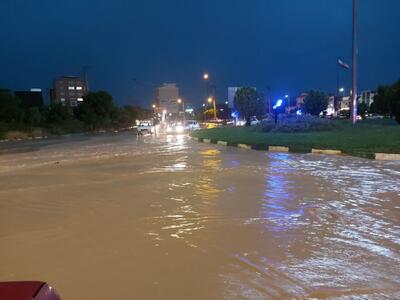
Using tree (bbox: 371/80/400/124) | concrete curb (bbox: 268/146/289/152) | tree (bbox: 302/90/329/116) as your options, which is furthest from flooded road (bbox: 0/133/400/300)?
tree (bbox: 302/90/329/116)

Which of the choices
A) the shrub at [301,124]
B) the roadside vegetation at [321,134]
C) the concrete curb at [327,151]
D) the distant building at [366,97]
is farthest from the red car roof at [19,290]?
the distant building at [366,97]

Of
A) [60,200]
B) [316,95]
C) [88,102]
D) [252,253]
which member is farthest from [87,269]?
[316,95]

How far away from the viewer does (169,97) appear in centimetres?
13788

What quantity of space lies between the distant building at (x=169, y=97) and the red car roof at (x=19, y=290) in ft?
438

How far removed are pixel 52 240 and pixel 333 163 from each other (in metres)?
12.1

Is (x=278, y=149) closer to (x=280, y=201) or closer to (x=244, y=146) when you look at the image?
(x=244, y=146)

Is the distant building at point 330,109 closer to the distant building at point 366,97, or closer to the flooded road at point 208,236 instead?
the distant building at point 366,97

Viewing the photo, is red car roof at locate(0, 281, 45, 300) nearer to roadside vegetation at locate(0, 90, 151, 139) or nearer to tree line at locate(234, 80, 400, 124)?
tree line at locate(234, 80, 400, 124)

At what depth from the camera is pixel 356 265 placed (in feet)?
18.4

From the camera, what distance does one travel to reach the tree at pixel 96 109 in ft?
260

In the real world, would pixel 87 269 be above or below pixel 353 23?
below

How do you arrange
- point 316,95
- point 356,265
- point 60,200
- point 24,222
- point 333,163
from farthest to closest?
1. point 316,95
2. point 333,163
3. point 60,200
4. point 24,222
5. point 356,265

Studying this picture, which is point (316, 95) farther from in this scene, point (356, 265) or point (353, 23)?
point (356, 265)

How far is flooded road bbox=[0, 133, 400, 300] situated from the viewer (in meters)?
5.08
